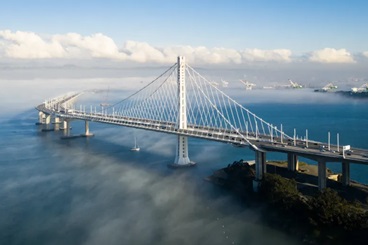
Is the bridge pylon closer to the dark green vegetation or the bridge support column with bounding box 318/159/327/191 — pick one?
the dark green vegetation

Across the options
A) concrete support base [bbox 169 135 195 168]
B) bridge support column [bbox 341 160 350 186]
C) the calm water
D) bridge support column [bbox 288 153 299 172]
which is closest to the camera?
the calm water

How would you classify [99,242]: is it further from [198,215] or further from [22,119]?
[22,119]

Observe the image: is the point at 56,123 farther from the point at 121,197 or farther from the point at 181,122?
the point at 121,197

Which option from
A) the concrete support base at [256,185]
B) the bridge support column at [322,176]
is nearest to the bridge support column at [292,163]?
the concrete support base at [256,185]

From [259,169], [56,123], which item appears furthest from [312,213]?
[56,123]

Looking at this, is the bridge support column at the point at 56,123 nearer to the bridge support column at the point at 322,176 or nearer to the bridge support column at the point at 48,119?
the bridge support column at the point at 48,119

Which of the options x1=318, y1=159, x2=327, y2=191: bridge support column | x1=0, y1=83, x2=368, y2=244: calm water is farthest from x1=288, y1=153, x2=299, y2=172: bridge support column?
x1=0, y1=83, x2=368, y2=244: calm water
